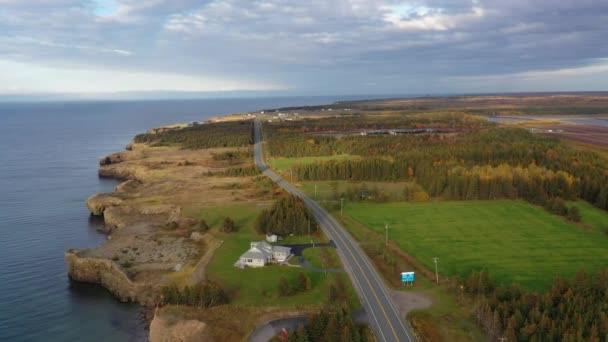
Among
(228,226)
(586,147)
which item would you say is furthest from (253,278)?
(586,147)

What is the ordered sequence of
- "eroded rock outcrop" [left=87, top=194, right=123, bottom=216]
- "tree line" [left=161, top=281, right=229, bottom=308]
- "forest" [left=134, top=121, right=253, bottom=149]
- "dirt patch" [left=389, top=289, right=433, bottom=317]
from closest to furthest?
"dirt patch" [left=389, top=289, right=433, bottom=317]
"tree line" [left=161, top=281, right=229, bottom=308]
"eroded rock outcrop" [left=87, top=194, right=123, bottom=216]
"forest" [left=134, top=121, right=253, bottom=149]

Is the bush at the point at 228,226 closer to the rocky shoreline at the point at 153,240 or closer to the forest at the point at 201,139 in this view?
the rocky shoreline at the point at 153,240

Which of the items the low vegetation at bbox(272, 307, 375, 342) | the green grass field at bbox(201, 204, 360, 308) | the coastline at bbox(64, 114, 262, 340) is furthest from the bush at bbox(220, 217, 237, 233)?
the low vegetation at bbox(272, 307, 375, 342)

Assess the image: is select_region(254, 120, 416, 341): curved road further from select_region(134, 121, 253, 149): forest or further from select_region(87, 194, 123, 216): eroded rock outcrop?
select_region(134, 121, 253, 149): forest

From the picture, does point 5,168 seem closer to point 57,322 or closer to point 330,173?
point 330,173

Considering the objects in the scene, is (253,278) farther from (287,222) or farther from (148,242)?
(148,242)

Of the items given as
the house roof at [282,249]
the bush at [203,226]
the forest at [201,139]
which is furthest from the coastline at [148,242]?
the forest at [201,139]
